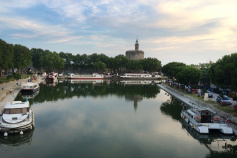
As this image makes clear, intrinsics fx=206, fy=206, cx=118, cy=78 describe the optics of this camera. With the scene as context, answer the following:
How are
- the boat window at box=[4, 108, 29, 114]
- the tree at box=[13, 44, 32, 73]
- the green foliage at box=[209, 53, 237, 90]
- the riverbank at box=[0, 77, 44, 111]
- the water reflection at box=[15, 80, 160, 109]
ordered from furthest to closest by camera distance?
1. the tree at box=[13, 44, 32, 73]
2. the water reflection at box=[15, 80, 160, 109]
3. the riverbank at box=[0, 77, 44, 111]
4. the green foliage at box=[209, 53, 237, 90]
5. the boat window at box=[4, 108, 29, 114]

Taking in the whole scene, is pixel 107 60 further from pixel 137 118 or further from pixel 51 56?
pixel 137 118

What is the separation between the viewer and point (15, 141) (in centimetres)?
2308

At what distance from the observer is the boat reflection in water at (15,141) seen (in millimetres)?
21766

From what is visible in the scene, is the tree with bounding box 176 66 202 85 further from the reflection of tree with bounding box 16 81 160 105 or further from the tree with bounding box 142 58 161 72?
the tree with bounding box 142 58 161 72

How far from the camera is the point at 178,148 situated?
22.3 metres

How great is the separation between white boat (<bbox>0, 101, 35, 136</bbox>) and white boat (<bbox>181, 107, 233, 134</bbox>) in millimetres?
21723

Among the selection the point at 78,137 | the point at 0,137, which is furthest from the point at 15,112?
the point at 78,137

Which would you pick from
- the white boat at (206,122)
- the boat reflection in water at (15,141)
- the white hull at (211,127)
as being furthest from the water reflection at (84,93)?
the boat reflection in water at (15,141)

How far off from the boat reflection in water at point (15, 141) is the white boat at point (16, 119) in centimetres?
59

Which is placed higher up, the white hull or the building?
the building

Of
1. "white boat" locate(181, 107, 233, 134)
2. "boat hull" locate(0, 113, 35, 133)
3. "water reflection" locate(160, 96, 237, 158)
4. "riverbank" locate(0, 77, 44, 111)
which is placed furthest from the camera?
"riverbank" locate(0, 77, 44, 111)

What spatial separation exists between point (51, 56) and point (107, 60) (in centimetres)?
4181

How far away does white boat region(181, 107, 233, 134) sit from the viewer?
2616 centimetres

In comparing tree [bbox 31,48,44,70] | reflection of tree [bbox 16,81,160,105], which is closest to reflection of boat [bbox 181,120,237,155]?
reflection of tree [bbox 16,81,160,105]
